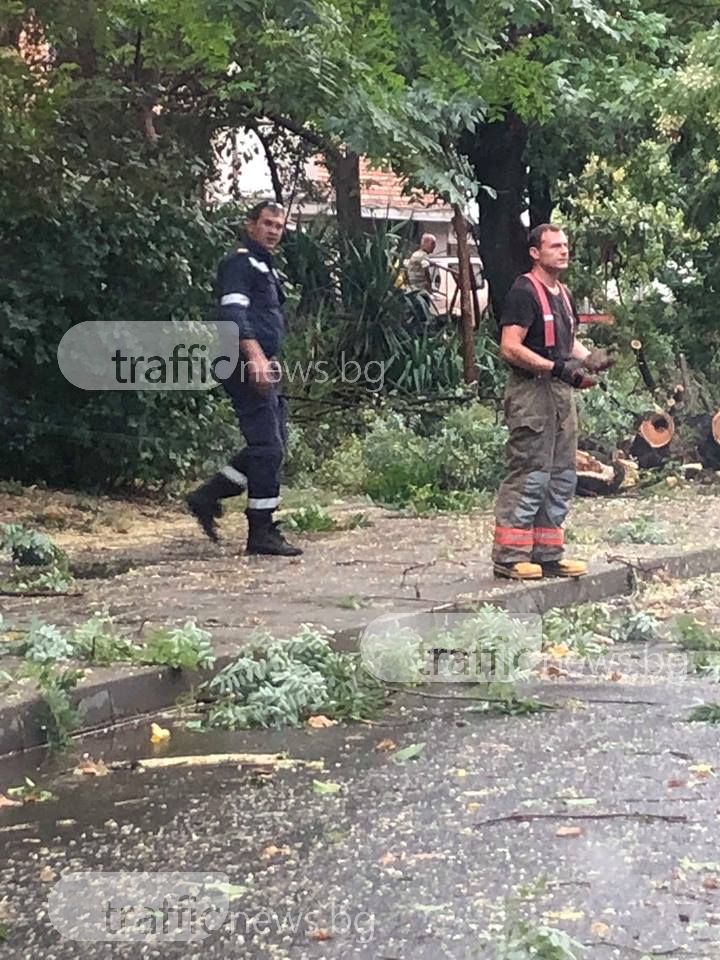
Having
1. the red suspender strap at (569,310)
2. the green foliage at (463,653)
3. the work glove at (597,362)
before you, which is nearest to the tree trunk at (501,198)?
the red suspender strap at (569,310)

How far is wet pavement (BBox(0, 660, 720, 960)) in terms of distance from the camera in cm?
350

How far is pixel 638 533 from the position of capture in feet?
32.8

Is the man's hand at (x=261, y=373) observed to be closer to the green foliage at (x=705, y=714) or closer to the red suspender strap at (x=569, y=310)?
the red suspender strap at (x=569, y=310)

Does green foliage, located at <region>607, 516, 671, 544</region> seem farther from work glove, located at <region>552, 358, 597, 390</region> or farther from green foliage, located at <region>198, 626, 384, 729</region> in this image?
green foliage, located at <region>198, 626, 384, 729</region>

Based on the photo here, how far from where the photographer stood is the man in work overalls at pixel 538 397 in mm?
7809

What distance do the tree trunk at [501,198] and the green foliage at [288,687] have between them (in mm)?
10095

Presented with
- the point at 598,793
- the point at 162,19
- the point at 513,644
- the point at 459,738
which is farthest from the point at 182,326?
the point at 598,793

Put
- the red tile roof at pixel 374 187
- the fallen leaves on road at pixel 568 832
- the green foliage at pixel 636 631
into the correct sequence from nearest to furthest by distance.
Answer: the fallen leaves on road at pixel 568 832 < the green foliage at pixel 636 631 < the red tile roof at pixel 374 187

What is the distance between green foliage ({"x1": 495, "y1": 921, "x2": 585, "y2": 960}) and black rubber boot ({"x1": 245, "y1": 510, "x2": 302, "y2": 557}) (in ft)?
18.8

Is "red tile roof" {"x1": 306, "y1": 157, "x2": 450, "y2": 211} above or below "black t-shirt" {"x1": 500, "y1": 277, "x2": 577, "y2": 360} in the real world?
above

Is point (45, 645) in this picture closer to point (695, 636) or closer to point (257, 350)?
point (695, 636)

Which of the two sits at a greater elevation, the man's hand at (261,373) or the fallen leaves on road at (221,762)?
the man's hand at (261,373)

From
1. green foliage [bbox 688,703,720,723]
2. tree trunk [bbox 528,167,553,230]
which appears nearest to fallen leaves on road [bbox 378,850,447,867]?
green foliage [bbox 688,703,720,723]

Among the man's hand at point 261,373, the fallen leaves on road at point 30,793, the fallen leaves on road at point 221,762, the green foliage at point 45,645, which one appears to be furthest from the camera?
the man's hand at point 261,373
